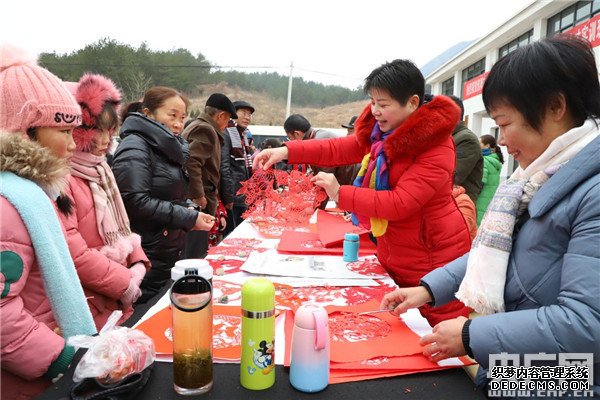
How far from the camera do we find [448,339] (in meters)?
0.85

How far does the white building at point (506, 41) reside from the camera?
29.9ft

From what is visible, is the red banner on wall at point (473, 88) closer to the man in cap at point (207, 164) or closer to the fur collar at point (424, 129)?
the man in cap at point (207, 164)

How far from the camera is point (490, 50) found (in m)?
14.5

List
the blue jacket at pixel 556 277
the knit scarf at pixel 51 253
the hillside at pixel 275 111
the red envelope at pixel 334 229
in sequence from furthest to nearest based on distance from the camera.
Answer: the hillside at pixel 275 111
the red envelope at pixel 334 229
the knit scarf at pixel 51 253
the blue jacket at pixel 556 277

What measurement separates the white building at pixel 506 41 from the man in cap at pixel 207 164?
4522mm

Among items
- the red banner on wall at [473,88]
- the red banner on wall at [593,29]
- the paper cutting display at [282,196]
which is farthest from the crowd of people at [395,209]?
the red banner on wall at [473,88]

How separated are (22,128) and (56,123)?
92 millimetres

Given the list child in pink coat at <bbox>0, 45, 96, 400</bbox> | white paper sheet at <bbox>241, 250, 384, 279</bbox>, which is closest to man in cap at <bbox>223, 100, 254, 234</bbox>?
white paper sheet at <bbox>241, 250, 384, 279</bbox>

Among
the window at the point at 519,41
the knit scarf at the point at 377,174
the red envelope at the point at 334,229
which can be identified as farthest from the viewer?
the window at the point at 519,41

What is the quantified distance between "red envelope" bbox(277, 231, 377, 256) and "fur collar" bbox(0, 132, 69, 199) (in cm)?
111

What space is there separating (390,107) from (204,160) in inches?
83.1

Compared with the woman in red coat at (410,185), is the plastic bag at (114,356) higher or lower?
lower

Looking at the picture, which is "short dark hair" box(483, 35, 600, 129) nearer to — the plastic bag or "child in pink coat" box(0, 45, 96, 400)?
the plastic bag

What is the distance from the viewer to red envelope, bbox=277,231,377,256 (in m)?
2.01
